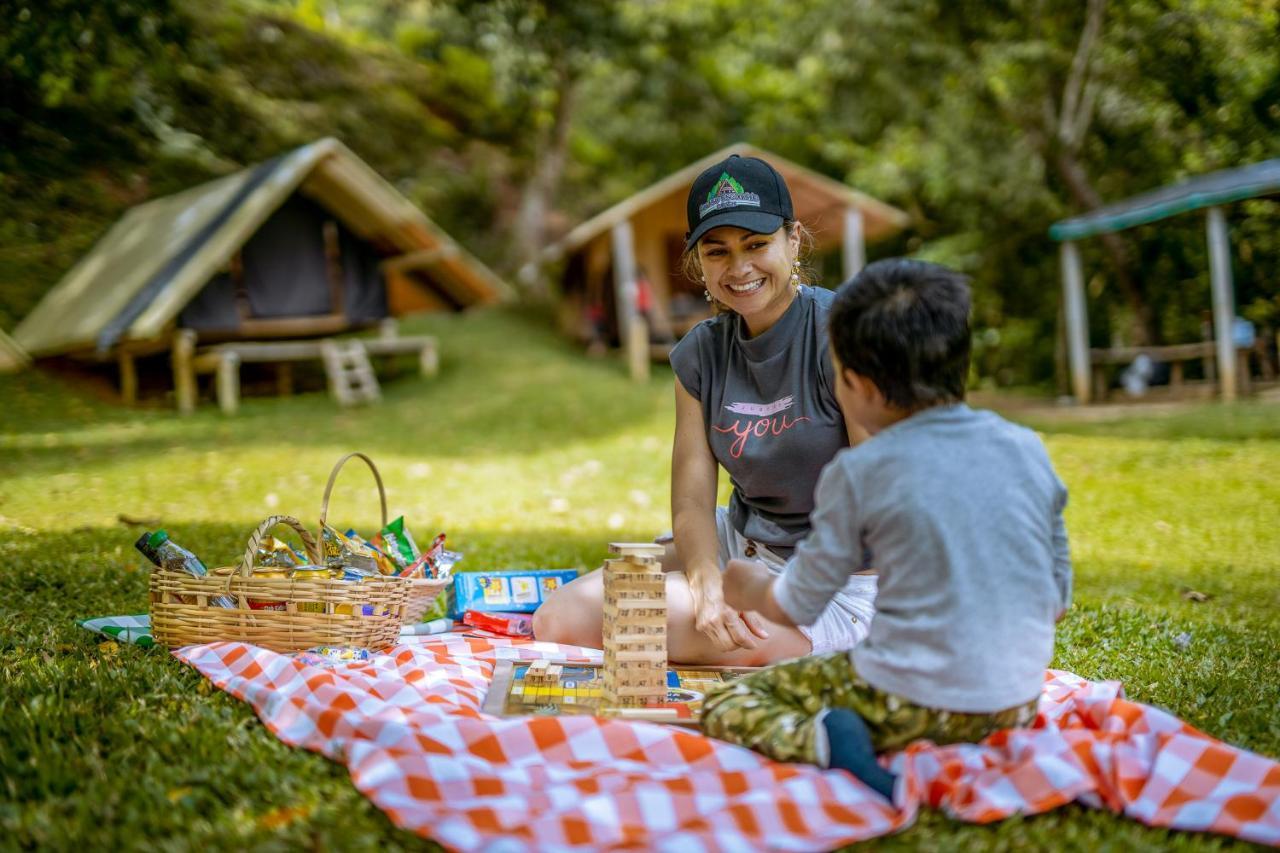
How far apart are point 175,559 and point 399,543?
89 centimetres

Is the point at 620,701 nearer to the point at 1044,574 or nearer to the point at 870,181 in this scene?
the point at 1044,574

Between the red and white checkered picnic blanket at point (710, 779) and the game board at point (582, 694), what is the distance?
0.60ft

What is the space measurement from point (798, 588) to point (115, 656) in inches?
91.7

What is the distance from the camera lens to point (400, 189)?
67.2ft

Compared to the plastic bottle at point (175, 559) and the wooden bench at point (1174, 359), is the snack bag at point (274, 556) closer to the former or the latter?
the plastic bottle at point (175, 559)

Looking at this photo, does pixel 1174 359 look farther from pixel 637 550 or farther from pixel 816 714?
pixel 816 714

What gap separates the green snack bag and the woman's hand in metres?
1.37

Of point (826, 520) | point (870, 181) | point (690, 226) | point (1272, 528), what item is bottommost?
point (1272, 528)

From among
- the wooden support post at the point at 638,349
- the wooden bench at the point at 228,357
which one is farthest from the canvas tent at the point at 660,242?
the wooden bench at the point at 228,357

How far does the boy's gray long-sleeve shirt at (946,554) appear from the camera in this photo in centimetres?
244

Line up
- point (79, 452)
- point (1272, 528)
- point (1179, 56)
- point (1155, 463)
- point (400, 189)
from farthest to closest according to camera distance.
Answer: point (400, 189) → point (1179, 56) → point (79, 452) → point (1155, 463) → point (1272, 528)

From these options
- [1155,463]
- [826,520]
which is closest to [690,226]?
[826,520]

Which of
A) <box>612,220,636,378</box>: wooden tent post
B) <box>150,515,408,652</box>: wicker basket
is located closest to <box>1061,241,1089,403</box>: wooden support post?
<box>612,220,636,378</box>: wooden tent post

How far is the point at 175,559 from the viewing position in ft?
11.9
